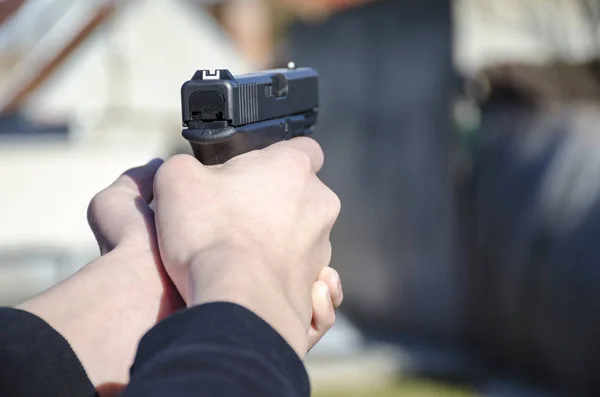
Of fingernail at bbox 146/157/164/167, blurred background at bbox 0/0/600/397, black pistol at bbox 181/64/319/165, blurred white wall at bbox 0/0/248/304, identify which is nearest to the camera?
black pistol at bbox 181/64/319/165

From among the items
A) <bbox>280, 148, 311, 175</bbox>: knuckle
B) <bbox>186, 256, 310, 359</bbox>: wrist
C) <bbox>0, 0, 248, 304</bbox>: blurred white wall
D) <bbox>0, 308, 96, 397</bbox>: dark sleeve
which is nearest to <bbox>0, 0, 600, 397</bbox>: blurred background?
<bbox>0, 0, 248, 304</bbox>: blurred white wall

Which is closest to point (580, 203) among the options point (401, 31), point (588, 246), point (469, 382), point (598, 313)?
point (588, 246)

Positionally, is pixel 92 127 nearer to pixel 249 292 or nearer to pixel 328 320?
pixel 328 320

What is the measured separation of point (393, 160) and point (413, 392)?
93.2 inches

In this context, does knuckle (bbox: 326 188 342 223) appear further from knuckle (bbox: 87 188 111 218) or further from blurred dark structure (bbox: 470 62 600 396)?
blurred dark structure (bbox: 470 62 600 396)

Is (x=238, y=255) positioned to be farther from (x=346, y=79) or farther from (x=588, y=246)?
(x=346, y=79)

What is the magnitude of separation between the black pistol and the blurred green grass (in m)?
5.30

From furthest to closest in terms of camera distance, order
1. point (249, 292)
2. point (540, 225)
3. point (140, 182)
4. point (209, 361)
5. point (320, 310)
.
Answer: point (540, 225) < point (140, 182) < point (320, 310) < point (249, 292) < point (209, 361)

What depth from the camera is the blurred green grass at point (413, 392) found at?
22.6 ft

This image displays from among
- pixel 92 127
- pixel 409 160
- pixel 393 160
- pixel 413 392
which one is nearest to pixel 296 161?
pixel 413 392

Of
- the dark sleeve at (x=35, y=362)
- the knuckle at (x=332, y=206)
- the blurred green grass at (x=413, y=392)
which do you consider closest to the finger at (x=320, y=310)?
the knuckle at (x=332, y=206)

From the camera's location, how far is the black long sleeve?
1.09 metres

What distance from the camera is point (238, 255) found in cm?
132

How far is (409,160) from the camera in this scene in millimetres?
8422
